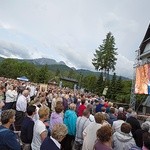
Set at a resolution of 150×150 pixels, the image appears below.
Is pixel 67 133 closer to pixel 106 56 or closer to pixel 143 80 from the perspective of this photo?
pixel 143 80

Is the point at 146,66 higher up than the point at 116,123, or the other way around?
the point at 146,66

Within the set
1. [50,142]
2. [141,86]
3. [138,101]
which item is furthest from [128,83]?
[50,142]

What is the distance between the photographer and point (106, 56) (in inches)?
→ 2650

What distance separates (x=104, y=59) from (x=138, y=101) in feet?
96.6

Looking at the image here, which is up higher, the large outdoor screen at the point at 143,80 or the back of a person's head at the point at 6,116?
the large outdoor screen at the point at 143,80

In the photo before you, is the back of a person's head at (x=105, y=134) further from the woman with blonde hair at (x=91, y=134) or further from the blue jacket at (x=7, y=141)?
the blue jacket at (x=7, y=141)

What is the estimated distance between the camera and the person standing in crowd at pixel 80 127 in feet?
25.0

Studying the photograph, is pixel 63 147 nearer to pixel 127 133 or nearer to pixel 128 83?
pixel 127 133

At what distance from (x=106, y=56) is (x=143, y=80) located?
4353 cm

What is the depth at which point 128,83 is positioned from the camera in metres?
52.8

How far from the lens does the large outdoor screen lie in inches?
928

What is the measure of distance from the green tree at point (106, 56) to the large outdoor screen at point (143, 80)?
42194 mm

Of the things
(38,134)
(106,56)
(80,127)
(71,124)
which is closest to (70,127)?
(71,124)

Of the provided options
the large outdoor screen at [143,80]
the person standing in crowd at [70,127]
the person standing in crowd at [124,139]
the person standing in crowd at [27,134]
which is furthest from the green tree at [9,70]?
the person standing in crowd at [124,139]
